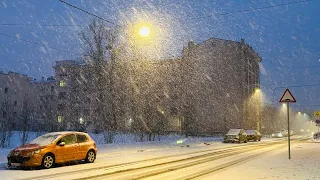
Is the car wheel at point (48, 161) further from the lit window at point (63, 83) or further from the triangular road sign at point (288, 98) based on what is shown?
the lit window at point (63, 83)

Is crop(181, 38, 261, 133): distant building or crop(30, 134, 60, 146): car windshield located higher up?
crop(181, 38, 261, 133): distant building

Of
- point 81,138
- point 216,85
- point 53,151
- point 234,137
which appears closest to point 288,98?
point 81,138

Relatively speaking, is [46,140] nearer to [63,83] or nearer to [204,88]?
[204,88]

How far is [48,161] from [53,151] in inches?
17.8

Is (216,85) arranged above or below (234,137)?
above

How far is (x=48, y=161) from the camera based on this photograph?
1451cm

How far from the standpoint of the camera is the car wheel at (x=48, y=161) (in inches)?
562

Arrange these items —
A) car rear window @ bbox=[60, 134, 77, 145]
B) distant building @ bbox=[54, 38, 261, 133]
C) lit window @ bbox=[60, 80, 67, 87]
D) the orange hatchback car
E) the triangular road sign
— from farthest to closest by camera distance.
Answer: lit window @ bbox=[60, 80, 67, 87] < distant building @ bbox=[54, 38, 261, 133] < the triangular road sign < car rear window @ bbox=[60, 134, 77, 145] < the orange hatchback car

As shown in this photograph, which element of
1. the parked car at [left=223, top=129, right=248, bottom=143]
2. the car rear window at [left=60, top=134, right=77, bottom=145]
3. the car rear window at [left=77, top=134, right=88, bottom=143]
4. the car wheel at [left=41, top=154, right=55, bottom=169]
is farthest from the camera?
the parked car at [left=223, top=129, right=248, bottom=143]

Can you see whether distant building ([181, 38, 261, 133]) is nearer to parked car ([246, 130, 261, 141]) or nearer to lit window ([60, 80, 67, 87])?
parked car ([246, 130, 261, 141])

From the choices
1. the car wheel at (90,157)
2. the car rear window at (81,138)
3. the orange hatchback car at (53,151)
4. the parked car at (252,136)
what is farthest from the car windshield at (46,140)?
the parked car at (252,136)

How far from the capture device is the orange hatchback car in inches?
552

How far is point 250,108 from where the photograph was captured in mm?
67312

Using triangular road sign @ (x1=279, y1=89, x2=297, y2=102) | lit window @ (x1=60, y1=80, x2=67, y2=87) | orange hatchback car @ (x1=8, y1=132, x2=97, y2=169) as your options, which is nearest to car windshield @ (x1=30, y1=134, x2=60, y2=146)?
orange hatchback car @ (x1=8, y1=132, x2=97, y2=169)
